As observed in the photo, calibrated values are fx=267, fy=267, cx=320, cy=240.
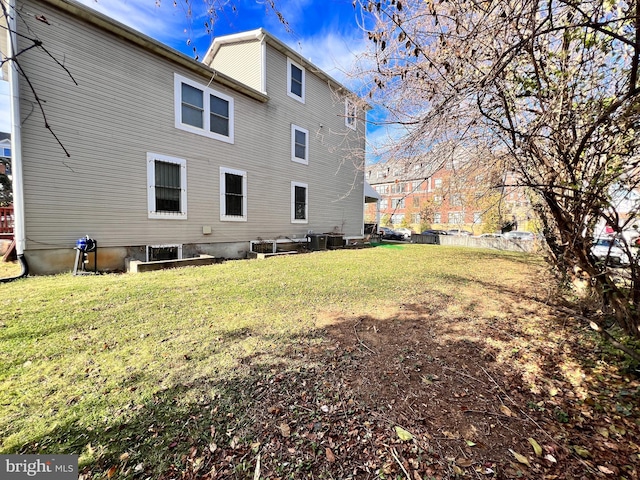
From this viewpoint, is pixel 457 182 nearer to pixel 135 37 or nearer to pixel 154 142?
pixel 154 142

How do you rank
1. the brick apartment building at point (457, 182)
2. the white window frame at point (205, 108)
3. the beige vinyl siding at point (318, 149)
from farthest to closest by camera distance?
the beige vinyl siding at point (318, 149)
the white window frame at point (205, 108)
the brick apartment building at point (457, 182)

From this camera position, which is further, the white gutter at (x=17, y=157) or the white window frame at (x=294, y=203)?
the white window frame at (x=294, y=203)

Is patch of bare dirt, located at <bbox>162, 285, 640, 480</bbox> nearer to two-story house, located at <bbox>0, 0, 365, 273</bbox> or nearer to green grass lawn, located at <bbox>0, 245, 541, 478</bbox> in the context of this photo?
green grass lawn, located at <bbox>0, 245, 541, 478</bbox>

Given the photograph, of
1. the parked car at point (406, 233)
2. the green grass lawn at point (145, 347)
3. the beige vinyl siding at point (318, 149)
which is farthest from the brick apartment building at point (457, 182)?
the parked car at point (406, 233)

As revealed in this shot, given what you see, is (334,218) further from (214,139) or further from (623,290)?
(623,290)

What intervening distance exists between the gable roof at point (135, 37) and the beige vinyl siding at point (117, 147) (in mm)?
136

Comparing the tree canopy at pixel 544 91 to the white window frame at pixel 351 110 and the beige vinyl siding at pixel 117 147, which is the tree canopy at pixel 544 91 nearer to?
the white window frame at pixel 351 110

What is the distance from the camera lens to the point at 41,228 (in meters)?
5.79

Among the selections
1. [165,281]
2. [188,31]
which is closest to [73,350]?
[165,281]

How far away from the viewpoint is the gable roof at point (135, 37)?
19.4ft

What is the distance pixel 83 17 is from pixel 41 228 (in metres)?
4.89
